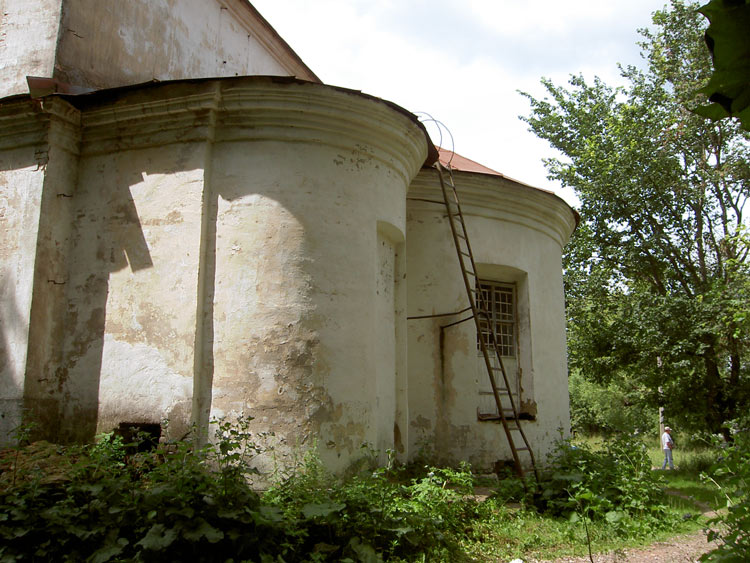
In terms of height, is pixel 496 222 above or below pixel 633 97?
below

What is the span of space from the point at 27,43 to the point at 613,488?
878 cm

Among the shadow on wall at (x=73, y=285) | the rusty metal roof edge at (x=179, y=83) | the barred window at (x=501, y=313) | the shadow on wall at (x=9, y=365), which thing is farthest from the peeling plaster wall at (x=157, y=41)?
the barred window at (x=501, y=313)

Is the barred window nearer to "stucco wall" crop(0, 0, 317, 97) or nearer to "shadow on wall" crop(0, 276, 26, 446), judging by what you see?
"stucco wall" crop(0, 0, 317, 97)

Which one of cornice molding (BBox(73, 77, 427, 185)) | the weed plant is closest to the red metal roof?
cornice molding (BBox(73, 77, 427, 185))

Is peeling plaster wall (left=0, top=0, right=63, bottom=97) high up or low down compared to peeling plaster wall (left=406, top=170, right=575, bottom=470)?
up

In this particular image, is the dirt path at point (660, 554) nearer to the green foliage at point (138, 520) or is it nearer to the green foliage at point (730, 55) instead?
the green foliage at point (138, 520)

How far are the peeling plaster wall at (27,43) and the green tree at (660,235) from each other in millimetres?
13813

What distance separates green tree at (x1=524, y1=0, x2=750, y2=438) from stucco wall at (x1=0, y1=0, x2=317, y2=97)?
11078mm

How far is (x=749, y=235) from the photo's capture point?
46.5ft

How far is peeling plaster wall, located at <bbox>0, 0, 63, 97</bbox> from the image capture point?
739 cm

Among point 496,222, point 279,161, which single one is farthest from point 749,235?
point 279,161

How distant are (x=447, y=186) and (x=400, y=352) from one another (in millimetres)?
2643

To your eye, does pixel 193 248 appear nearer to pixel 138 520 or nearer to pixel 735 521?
pixel 138 520

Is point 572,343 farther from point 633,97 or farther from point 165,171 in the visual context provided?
point 165,171
